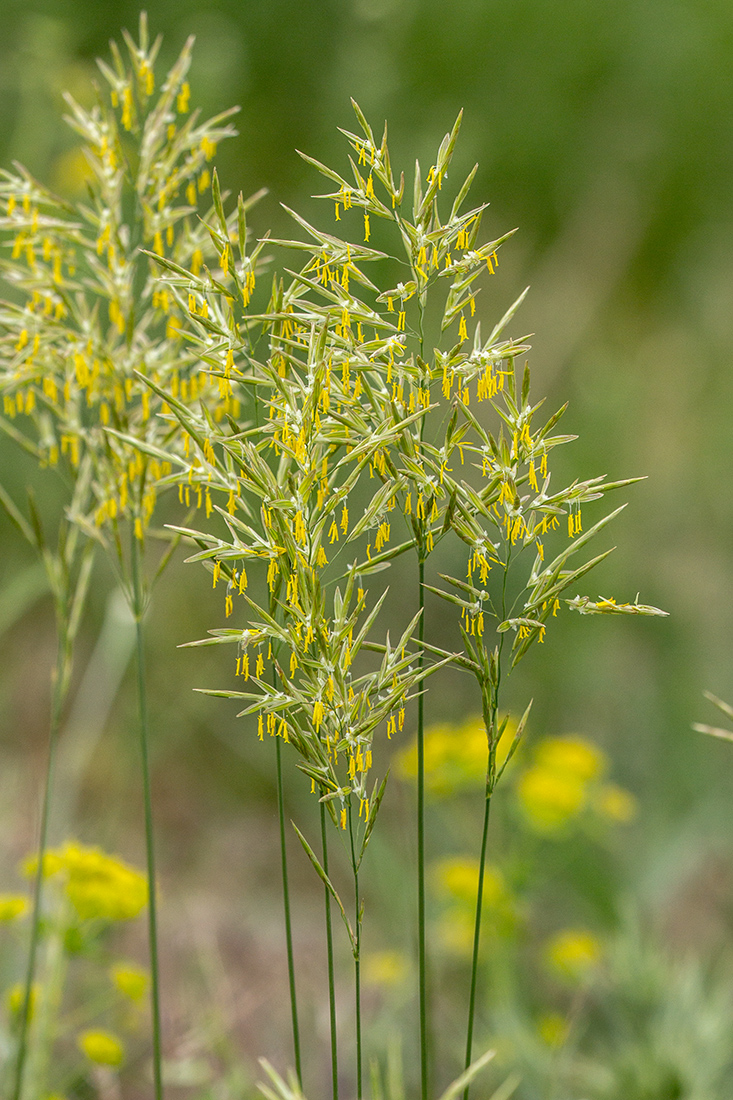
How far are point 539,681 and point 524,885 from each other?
3.67 feet

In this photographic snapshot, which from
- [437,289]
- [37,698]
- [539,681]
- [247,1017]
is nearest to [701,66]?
[437,289]

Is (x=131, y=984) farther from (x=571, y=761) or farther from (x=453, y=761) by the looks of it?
(x=571, y=761)

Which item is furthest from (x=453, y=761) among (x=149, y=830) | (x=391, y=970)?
(x=149, y=830)

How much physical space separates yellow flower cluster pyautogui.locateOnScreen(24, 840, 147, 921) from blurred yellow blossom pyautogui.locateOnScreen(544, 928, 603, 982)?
69 centimetres

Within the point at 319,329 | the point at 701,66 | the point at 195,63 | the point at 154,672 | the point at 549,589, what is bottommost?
the point at 154,672

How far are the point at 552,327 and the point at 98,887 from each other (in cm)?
265

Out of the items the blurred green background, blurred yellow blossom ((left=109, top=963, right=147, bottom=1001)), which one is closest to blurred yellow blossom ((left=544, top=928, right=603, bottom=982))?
the blurred green background

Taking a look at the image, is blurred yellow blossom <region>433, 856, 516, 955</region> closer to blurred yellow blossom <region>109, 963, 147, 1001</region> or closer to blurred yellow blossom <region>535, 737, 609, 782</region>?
blurred yellow blossom <region>535, 737, 609, 782</region>

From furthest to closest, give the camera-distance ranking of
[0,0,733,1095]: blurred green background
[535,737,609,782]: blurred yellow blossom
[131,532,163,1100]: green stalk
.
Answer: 1. [0,0,733,1095]: blurred green background
2. [535,737,609,782]: blurred yellow blossom
3. [131,532,163,1100]: green stalk

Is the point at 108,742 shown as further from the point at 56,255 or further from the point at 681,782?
the point at 56,255

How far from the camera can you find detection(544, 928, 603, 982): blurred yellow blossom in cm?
146

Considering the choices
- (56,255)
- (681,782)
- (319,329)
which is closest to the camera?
(319,329)

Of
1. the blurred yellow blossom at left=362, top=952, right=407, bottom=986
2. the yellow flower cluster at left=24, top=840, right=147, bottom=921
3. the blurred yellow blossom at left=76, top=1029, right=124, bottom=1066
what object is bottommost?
the blurred yellow blossom at left=362, top=952, right=407, bottom=986

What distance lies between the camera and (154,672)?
107 inches
